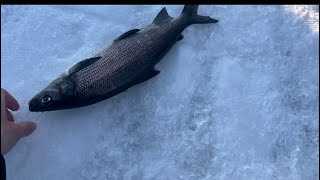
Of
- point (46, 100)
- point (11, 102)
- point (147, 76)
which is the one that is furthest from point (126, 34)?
point (11, 102)

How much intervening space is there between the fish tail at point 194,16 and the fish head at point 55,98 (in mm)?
1388

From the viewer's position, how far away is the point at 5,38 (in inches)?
143

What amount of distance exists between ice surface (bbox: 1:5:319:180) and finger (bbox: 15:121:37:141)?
126 mm

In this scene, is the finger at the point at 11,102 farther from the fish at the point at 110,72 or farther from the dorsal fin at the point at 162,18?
the dorsal fin at the point at 162,18

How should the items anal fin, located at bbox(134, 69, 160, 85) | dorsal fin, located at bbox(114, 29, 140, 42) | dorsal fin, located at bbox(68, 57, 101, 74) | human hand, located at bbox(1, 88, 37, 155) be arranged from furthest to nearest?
1. dorsal fin, located at bbox(114, 29, 140, 42)
2. anal fin, located at bbox(134, 69, 160, 85)
3. dorsal fin, located at bbox(68, 57, 101, 74)
4. human hand, located at bbox(1, 88, 37, 155)

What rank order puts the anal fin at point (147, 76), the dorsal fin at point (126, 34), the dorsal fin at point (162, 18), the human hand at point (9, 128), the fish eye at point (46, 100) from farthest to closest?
the dorsal fin at point (162, 18) < the dorsal fin at point (126, 34) < the anal fin at point (147, 76) < the fish eye at point (46, 100) < the human hand at point (9, 128)

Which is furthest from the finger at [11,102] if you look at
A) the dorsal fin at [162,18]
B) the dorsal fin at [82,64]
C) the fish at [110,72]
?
the dorsal fin at [162,18]

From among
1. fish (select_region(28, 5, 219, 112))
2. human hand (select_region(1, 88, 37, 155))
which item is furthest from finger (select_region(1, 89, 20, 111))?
fish (select_region(28, 5, 219, 112))

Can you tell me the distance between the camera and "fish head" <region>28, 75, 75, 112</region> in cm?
297

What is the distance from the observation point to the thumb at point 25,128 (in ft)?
9.45

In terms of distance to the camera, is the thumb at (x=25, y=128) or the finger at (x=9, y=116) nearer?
the thumb at (x=25, y=128)

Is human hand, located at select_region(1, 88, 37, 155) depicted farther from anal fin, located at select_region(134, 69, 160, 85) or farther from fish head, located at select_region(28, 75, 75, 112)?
anal fin, located at select_region(134, 69, 160, 85)
